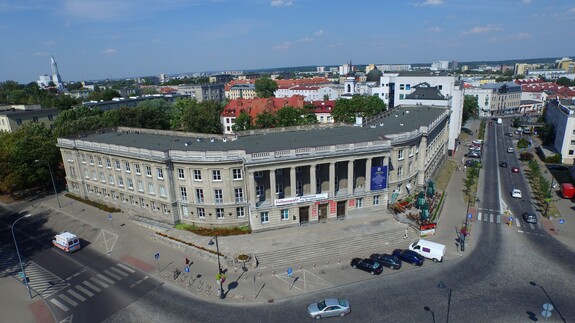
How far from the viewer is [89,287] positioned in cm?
3950

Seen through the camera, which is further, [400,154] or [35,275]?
[400,154]

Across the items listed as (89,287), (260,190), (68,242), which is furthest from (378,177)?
(68,242)

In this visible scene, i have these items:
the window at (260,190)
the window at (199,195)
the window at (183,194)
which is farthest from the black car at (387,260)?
the window at (183,194)

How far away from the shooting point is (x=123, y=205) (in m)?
59.3

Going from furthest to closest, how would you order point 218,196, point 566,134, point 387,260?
point 566,134
point 218,196
point 387,260

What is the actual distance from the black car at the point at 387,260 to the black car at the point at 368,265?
3.73ft

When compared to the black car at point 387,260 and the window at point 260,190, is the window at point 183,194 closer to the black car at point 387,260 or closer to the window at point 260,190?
the window at point 260,190

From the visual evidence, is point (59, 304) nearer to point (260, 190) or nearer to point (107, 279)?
point (107, 279)

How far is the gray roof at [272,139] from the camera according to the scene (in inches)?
2085

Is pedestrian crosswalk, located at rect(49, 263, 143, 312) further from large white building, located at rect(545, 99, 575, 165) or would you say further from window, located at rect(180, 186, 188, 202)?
large white building, located at rect(545, 99, 575, 165)

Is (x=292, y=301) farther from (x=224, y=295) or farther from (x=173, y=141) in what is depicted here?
(x=173, y=141)

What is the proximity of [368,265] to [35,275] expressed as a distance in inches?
1619

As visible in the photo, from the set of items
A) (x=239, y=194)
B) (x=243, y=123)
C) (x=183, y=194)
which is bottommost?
(x=183, y=194)

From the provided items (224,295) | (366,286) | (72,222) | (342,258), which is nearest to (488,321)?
(366,286)
